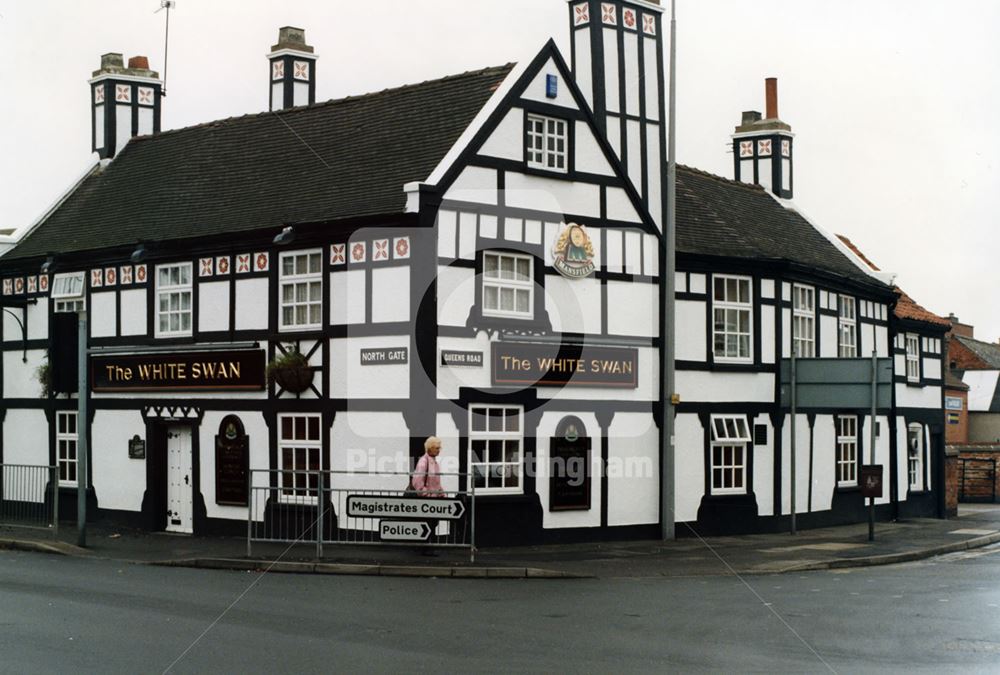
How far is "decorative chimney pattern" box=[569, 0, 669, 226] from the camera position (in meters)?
25.6

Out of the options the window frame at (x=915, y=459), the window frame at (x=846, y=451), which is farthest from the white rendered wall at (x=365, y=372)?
the window frame at (x=915, y=459)

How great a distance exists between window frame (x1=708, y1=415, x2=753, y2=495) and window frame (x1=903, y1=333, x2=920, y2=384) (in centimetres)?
956

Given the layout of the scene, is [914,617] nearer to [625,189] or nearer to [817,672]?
[817,672]

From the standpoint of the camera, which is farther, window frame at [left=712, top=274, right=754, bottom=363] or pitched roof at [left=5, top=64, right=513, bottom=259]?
window frame at [left=712, top=274, right=754, bottom=363]

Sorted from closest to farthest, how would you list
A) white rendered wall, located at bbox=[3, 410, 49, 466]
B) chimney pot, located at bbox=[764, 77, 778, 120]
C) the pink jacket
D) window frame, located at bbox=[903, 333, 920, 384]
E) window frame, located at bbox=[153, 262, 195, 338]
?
the pink jacket
window frame, located at bbox=[153, 262, 195, 338]
white rendered wall, located at bbox=[3, 410, 49, 466]
window frame, located at bbox=[903, 333, 920, 384]
chimney pot, located at bbox=[764, 77, 778, 120]

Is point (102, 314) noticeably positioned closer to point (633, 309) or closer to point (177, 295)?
point (177, 295)

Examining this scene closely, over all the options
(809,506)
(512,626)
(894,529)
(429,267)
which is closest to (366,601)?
(512,626)

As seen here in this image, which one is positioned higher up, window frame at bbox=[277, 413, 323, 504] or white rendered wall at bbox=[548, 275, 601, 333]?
white rendered wall at bbox=[548, 275, 601, 333]

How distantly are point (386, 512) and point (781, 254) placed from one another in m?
13.3

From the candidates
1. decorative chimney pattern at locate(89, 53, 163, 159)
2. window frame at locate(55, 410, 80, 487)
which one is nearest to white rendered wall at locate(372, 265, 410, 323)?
window frame at locate(55, 410, 80, 487)

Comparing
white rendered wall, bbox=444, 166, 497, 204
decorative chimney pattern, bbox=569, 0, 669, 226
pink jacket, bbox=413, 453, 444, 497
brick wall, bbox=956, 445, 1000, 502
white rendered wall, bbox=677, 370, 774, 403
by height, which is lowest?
brick wall, bbox=956, 445, 1000, 502

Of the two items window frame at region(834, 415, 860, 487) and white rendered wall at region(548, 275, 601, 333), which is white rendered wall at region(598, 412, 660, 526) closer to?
white rendered wall at region(548, 275, 601, 333)

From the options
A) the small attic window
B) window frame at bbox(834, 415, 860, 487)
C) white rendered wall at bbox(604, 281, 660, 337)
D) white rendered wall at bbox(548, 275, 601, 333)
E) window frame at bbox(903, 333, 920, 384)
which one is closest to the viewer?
white rendered wall at bbox(548, 275, 601, 333)

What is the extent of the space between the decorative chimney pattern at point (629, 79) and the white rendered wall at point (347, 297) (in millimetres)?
6356
